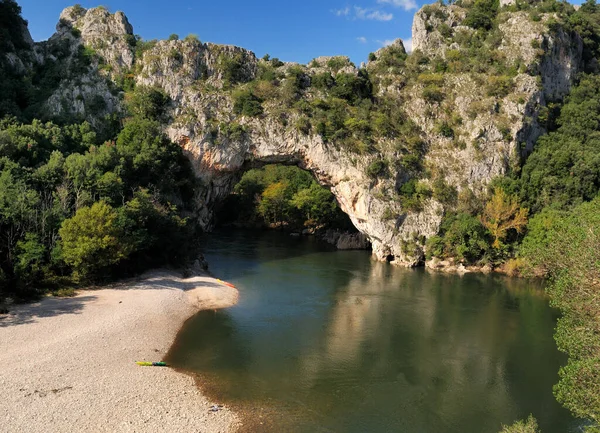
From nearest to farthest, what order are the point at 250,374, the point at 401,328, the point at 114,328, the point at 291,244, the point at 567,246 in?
the point at 250,374 → the point at 567,246 → the point at 114,328 → the point at 401,328 → the point at 291,244

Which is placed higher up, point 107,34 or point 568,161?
point 107,34

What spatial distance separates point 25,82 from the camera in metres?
49.0

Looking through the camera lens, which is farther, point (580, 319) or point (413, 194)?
point (413, 194)

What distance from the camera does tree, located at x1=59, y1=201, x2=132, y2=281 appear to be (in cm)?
2905

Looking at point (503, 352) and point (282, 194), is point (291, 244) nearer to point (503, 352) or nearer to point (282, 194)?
Answer: point (282, 194)

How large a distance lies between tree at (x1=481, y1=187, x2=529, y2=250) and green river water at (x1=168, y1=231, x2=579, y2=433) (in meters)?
6.23

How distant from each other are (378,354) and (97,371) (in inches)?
562

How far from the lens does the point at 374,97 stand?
56.1 meters

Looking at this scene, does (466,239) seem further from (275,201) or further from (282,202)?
(275,201)

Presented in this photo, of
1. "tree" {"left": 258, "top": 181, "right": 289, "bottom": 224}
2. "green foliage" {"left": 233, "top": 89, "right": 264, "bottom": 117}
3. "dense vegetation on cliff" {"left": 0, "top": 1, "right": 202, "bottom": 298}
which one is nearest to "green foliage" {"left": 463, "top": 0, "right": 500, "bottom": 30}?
"green foliage" {"left": 233, "top": 89, "right": 264, "bottom": 117}

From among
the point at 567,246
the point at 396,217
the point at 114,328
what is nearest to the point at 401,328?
the point at 567,246

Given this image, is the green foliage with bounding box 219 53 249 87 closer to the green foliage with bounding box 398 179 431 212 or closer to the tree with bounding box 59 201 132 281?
the green foliage with bounding box 398 179 431 212

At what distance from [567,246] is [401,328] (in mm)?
11034

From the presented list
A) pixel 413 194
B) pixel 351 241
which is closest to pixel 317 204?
pixel 351 241
